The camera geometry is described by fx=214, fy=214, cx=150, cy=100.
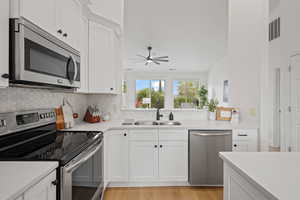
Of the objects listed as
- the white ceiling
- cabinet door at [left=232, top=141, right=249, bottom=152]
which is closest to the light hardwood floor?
cabinet door at [left=232, top=141, right=249, bottom=152]

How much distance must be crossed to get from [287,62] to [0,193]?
18.0 feet

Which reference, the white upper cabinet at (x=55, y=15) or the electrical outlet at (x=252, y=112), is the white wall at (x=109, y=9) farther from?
the electrical outlet at (x=252, y=112)

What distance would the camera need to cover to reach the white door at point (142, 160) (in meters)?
2.87

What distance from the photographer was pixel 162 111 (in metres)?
3.51

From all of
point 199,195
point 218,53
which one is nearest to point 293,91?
point 199,195

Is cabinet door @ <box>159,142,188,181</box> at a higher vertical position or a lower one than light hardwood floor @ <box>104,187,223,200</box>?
higher

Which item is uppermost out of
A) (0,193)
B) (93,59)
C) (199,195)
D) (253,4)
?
(253,4)

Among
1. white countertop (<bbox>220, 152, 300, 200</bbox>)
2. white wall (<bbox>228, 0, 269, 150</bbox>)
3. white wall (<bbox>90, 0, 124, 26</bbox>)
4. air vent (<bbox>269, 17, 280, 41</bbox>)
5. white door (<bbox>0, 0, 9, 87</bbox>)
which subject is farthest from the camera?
air vent (<bbox>269, 17, 280, 41</bbox>)

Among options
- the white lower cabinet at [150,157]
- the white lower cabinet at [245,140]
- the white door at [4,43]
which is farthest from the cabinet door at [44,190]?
the white lower cabinet at [245,140]

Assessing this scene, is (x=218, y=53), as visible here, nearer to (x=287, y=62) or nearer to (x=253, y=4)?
(x=287, y=62)

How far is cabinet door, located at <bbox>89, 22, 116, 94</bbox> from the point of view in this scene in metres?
2.81

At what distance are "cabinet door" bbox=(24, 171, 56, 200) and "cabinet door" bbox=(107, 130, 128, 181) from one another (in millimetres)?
1609

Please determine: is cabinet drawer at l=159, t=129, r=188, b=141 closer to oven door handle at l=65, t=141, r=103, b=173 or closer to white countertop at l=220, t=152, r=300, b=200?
oven door handle at l=65, t=141, r=103, b=173

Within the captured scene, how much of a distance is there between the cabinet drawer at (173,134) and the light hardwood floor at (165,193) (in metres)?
0.68
